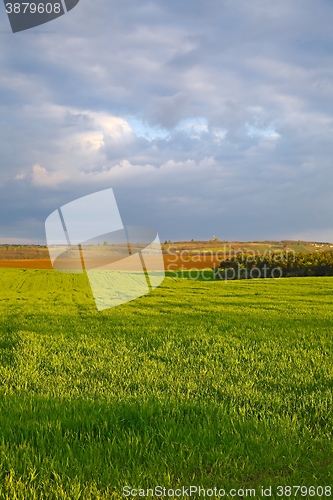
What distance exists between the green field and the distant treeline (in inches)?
1024

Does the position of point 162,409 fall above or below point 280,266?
below

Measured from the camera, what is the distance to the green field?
374 cm

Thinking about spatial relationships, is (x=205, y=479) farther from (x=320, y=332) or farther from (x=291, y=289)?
(x=291, y=289)

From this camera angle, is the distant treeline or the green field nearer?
the green field

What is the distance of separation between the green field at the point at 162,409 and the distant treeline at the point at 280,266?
26000mm

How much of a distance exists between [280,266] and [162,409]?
3312 cm

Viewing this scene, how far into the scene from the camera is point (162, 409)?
5.05 meters

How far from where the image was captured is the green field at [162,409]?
12.3 ft

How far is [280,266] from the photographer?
120 feet

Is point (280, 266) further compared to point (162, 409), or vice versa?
point (280, 266)

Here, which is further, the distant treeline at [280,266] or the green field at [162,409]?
the distant treeline at [280,266]

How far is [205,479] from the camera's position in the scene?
12.0ft

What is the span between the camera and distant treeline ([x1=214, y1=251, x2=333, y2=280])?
120 ft

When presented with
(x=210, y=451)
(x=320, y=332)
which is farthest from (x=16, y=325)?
(x=210, y=451)
